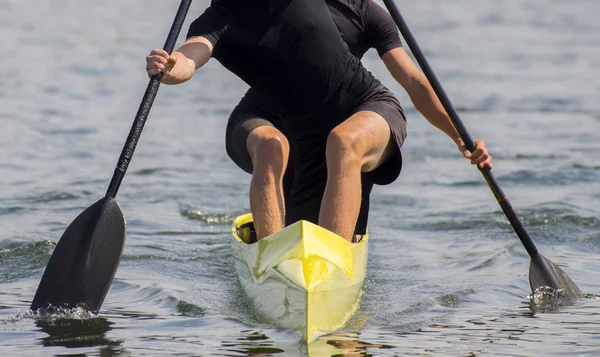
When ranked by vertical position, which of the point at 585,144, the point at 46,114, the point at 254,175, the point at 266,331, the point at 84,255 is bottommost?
the point at 266,331

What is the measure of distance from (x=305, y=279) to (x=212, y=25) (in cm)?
144

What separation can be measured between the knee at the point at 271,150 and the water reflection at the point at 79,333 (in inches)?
46.2

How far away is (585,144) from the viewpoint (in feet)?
38.8

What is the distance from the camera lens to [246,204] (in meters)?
9.34

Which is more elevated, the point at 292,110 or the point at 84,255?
the point at 292,110

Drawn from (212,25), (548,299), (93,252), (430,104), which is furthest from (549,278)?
(93,252)

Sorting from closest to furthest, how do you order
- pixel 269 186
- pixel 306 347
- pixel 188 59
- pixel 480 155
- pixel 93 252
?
pixel 306 347 → pixel 188 59 → pixel 93 252 → pixel 269 186 → pixel 480 155

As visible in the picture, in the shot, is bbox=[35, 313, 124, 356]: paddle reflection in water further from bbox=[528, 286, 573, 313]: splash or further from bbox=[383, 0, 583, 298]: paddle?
bbox=[528, 286, 573, 313]: splash

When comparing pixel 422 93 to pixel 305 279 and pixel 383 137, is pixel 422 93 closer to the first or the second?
pixel 383 137

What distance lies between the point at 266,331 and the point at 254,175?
1.04 meters

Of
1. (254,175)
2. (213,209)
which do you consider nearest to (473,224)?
(213,209)

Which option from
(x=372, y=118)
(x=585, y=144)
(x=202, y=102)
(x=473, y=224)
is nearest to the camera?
(x=372, y=118)

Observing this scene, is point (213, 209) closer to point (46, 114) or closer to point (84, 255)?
point (84, 255)

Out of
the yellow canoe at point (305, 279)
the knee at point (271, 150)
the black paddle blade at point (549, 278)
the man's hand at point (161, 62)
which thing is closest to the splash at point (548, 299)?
the black paddle blade at point (549, 278)
